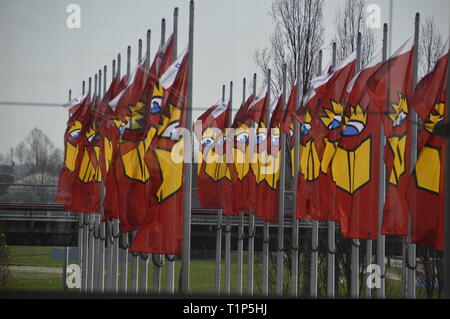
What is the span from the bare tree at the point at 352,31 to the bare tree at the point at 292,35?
0.55 feet

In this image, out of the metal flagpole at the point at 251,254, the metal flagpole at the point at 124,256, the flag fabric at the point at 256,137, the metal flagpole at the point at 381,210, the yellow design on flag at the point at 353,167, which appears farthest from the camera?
the yellow design on flag at the point at 353,167

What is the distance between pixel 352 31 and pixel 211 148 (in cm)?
136

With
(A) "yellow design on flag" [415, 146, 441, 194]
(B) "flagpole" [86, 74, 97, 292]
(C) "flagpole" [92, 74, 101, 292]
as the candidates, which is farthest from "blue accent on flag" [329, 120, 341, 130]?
(B) "flagpole" [86, 74, 97, 292]

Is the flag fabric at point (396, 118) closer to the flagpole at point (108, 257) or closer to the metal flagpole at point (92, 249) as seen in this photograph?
the flagpole at point (108, 257)

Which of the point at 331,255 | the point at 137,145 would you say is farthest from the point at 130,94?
the point at 331,255

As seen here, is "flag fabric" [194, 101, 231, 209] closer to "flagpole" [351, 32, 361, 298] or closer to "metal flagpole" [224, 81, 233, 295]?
"metal flagpole" [224, 81, 233, 295]

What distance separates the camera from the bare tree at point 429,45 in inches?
253

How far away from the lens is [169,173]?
23.3 feet

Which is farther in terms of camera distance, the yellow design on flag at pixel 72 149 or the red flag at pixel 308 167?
the red flag at pixel 308 167

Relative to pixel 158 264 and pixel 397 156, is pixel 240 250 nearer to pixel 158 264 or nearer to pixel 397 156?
pixel 158 264

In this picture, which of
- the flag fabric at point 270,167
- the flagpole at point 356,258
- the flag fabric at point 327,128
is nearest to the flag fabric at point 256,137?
the flag fabric at point 270,167

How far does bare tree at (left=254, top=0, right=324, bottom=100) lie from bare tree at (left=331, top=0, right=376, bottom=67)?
0.55 feet

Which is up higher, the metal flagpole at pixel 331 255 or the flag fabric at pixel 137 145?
the flag fabric at pixel 137 145
